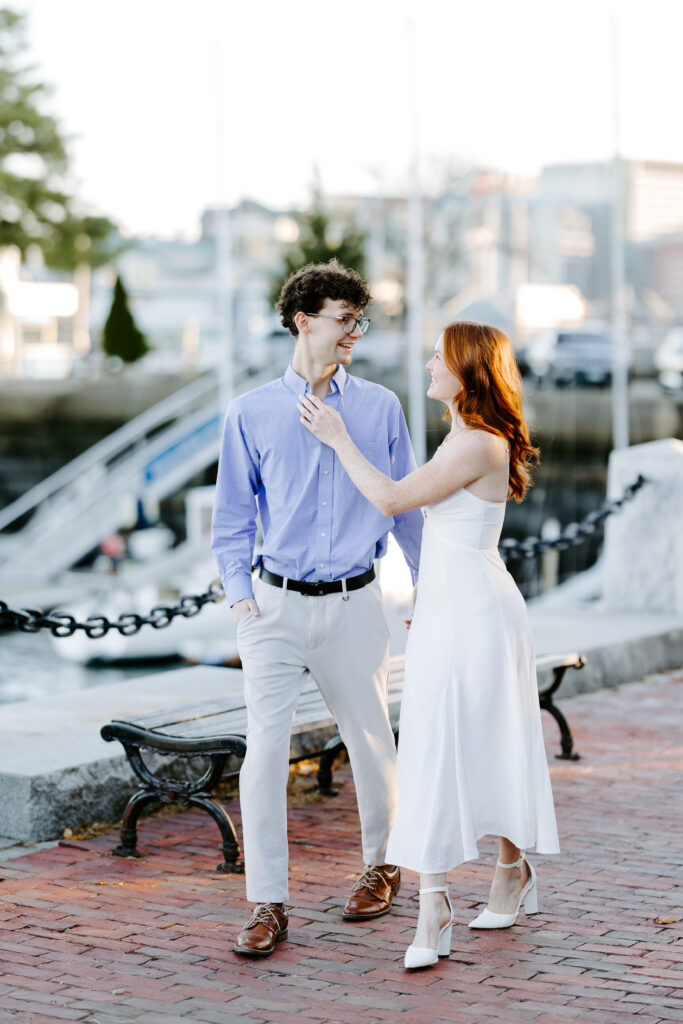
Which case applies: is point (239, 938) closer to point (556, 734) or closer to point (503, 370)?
point (503, 370)

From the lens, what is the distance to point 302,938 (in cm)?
398

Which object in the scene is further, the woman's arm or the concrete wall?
the concrete wall

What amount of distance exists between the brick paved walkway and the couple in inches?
5.6

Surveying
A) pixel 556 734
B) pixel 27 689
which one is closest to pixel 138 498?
pixel 27 689

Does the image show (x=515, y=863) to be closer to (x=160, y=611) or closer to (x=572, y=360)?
(x=160, y=611)

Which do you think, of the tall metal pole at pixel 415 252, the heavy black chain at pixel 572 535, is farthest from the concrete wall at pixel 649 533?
the tall metal pole at pixel 415 252

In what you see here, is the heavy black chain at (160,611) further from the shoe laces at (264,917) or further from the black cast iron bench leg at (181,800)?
the shoe laces at (264,917)

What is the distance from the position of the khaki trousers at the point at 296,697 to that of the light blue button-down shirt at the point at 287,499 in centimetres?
9

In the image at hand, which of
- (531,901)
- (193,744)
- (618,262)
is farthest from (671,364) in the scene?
(531,901)

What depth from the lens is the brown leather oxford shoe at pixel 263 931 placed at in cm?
380

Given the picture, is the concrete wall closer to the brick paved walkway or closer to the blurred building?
the brick paved walkway

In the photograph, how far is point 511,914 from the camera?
407cm

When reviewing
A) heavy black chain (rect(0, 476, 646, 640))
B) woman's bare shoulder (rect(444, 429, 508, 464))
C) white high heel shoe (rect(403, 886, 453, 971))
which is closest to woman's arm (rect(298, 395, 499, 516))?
woman's bare shoulder (rect(444, 429, 508, 464))

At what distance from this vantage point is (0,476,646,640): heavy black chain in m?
5.53
